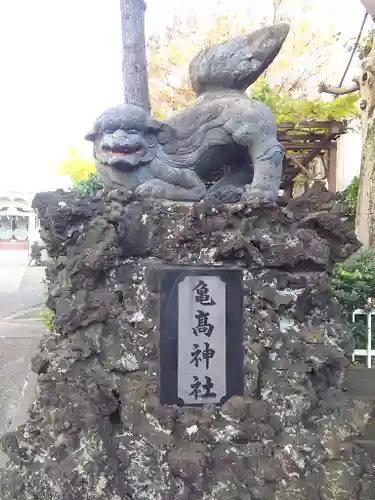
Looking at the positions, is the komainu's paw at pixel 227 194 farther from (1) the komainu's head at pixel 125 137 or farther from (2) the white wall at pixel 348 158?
(2) the white wall at pixel 348 158

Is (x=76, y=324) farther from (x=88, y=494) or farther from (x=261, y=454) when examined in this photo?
(x=261, y=454)

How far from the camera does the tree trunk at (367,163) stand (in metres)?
5.96

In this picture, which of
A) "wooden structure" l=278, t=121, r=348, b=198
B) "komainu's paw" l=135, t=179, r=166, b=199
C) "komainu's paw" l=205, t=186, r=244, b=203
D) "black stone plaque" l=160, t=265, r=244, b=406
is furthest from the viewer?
"wooden structure" l=278, t=121, r=348, b=198

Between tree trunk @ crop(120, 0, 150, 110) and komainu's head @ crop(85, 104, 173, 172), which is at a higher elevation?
tree trunk @ crop(120, 0, 150, 110)

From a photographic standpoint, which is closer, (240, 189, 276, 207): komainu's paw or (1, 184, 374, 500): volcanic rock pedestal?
(1, 184, 374, 500): volcanic rock pedestal

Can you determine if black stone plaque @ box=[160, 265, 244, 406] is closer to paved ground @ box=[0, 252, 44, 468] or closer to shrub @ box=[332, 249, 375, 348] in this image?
paved ground @ box=[0, 252, 44, 468]

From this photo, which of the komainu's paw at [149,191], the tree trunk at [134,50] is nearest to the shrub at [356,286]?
the komainu's paw at [149,191]

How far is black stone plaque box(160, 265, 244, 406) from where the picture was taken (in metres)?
2.16

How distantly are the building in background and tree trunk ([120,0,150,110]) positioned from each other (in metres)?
21.4

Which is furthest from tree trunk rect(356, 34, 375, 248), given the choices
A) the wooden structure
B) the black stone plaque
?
the black stone plaque

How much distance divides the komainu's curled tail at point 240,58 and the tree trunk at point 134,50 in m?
2.59

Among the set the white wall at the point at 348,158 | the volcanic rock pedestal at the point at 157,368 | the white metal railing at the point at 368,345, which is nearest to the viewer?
the volcanic rock pedestal at the point at 157,368

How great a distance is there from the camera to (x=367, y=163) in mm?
6266

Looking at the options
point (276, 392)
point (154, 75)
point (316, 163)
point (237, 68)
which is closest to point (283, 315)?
point (276, 392)
